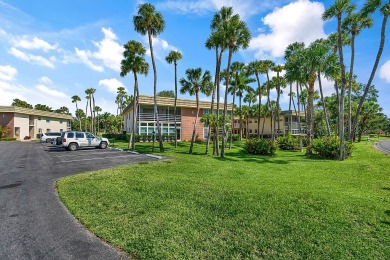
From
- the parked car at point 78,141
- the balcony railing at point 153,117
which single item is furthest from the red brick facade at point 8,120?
the balcony railing at point 153,117

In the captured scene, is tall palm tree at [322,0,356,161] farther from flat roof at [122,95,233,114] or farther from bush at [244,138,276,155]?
flat roof at [122,95,233,114]

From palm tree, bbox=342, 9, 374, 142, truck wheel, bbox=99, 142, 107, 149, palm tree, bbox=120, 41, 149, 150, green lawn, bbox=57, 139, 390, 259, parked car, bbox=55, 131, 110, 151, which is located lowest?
green lawn, bbox=57, 139, 390, 259

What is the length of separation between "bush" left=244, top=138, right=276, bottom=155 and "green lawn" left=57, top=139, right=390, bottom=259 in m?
11.6

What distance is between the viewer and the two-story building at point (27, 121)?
1622 inches

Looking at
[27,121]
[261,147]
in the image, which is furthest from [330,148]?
[27,121]

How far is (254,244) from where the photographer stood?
170 inches

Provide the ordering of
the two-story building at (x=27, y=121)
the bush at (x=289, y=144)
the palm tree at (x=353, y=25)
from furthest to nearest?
1. the two-story building at (x=27, y=121)
2. the bush at (x=289, y=144)
3. the palm tree at (x=353, y=25)

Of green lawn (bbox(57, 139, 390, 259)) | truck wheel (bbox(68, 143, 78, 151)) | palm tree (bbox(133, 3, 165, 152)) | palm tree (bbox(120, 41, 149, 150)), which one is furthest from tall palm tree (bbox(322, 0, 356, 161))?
truck wheel (bbox(68, 143, 78, 151))

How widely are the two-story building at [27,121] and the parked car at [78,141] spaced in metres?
27.3

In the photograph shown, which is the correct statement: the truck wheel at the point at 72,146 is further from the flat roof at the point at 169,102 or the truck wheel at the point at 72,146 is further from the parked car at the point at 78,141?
the flat roof at the point at 169,102

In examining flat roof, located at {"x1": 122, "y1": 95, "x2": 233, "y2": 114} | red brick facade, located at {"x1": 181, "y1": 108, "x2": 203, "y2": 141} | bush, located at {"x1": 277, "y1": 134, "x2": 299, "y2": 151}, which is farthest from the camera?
red brick facade, located at {"x1": 181, "y1": 108, "x2": 203, "y2": 141}

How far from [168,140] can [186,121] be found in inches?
168

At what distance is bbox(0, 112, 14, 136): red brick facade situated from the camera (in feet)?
135

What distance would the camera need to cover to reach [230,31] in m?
17.9
